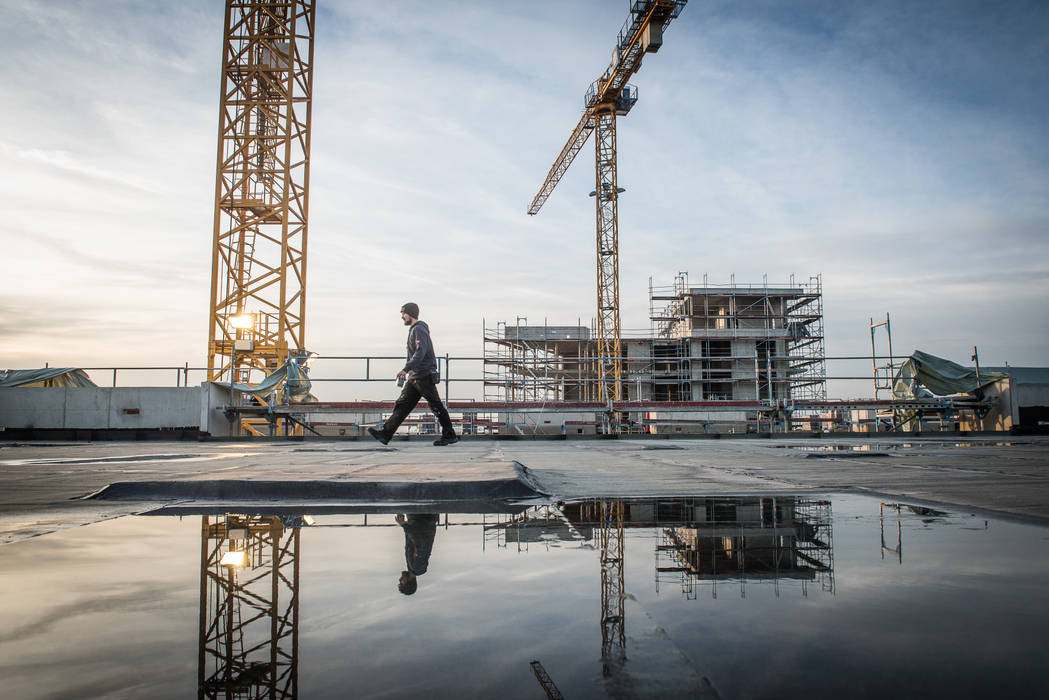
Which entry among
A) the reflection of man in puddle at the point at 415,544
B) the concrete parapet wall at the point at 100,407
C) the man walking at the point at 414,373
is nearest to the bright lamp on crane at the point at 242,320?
the concrete parapet wall at the point at 100,407

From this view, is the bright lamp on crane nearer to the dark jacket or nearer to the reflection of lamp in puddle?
the dark jacket

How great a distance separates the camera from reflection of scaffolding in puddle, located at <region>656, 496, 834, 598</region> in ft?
4.78

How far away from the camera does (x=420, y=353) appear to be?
678 centimetres

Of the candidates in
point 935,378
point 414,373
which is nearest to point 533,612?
point 414,373

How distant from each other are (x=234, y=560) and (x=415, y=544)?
1.58ft

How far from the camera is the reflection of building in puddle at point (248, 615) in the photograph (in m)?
0.95

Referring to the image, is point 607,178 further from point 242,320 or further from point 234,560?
point 234,560

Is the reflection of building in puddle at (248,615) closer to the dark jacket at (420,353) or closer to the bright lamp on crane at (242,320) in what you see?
the dark jacket at (420,353)

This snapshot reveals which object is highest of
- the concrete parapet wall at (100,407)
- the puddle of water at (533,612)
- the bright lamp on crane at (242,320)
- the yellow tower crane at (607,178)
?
the yellow tower crane at (607,178)

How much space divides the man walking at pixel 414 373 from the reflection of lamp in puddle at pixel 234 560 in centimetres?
494

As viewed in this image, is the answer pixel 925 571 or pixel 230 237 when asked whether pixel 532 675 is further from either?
pixel 230 237

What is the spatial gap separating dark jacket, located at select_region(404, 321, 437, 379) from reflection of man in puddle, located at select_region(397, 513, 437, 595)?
4318 mm

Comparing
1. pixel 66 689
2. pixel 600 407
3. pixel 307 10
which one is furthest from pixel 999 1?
pixel 66 689

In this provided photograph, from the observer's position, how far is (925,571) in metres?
1.49
